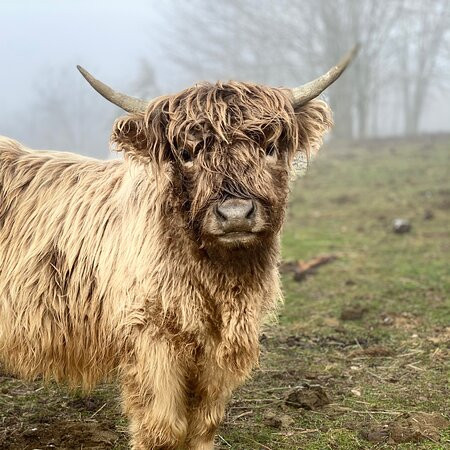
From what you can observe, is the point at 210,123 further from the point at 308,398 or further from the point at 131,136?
the point at 308,398

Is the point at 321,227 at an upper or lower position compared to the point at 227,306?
lower

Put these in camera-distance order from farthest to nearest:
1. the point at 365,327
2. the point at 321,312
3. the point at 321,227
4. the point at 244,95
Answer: the point at 321,227
the point at 321,312
the point at 365,327
the point at 244,95

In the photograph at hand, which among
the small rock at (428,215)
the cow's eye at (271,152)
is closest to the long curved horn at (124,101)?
the cow's eye at (271,152)

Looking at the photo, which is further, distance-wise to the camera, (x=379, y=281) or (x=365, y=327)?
(x=379, y=281)

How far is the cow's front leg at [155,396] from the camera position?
2.65 meters

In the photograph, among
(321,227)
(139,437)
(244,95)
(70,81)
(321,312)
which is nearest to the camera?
(244,95)

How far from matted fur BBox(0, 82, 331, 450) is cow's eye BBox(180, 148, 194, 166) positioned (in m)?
0.02

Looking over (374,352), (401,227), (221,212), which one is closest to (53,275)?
(221,212)

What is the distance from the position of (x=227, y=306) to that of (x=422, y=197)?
786cm

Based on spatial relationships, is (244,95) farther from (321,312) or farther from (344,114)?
(344,114)

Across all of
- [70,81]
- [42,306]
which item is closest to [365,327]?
[42,306]

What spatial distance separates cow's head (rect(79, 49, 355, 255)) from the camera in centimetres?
235

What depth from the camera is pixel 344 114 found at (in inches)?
945

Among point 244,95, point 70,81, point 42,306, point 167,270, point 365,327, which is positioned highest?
point 70,81
